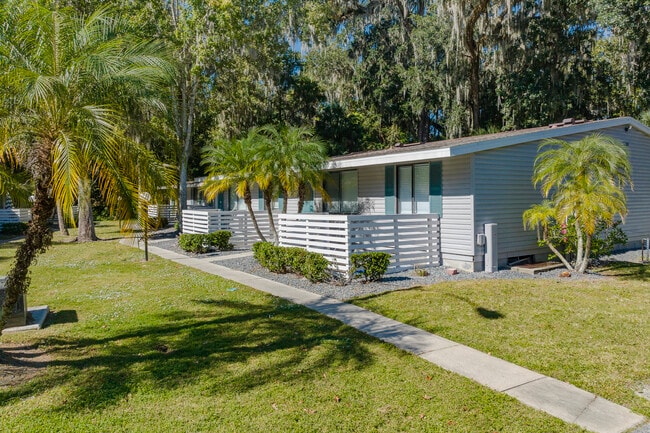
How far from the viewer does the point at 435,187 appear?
462 inches

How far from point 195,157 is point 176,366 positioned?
28.8 meters

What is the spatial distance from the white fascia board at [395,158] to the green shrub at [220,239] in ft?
14.1

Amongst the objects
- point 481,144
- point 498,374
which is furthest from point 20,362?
point 481,144

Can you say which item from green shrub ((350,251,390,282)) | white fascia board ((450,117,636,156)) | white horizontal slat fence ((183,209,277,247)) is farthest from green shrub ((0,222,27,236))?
white fascia board ((450,117,636,156))

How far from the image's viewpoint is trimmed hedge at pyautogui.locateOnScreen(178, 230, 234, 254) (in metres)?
15.2

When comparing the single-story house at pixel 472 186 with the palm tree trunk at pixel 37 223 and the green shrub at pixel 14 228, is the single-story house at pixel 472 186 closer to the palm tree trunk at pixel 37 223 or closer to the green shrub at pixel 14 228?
the palm tree trunk at pixel 37 223

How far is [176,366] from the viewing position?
17.2ft

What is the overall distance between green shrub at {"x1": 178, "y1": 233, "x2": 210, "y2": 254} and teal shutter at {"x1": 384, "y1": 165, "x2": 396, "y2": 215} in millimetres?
6179

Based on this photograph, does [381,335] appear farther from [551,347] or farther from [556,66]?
[556,66]

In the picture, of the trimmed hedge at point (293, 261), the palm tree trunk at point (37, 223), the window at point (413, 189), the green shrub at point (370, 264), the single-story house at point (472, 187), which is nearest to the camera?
the palm tree trunk at point (37, 223)

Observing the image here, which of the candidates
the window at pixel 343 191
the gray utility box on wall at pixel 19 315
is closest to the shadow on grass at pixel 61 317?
the gray utility box on wall at pixel 19 315

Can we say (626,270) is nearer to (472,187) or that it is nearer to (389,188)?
(472,187)

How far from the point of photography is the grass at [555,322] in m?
4.98

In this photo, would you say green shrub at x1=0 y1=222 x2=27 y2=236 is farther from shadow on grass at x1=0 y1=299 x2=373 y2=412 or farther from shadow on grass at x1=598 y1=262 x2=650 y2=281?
shadow on grass at x1=598 y1=262 x2=650 y2=281
